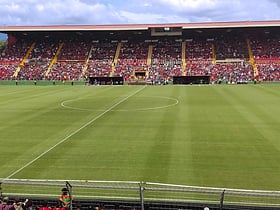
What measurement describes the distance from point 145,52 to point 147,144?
5903 centimetres

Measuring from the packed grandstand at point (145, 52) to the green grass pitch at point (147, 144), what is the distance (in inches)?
1463

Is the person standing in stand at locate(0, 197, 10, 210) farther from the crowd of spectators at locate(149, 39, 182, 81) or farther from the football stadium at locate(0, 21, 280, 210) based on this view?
the crowd of spectators at locate(149, 39, 182, 81)

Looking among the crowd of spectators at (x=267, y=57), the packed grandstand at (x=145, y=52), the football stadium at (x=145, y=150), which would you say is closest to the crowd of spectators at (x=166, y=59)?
the packed grandstand at (x=145, y=52)

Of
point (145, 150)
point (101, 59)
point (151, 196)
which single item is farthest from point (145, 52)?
point (151, 196)

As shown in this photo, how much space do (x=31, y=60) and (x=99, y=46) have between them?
48.2 feet

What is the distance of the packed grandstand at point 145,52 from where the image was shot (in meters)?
68.9

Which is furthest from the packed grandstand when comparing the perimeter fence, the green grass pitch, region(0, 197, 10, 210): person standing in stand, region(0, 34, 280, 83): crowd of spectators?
region(0, 197, 10, 210): person standing in stand

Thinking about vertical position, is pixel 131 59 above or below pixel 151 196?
above

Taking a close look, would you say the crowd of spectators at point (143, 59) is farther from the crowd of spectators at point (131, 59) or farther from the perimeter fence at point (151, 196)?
the perimeter fence at point (151, 196)

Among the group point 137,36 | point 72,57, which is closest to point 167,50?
point 137,36

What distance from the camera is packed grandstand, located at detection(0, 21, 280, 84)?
226 ft

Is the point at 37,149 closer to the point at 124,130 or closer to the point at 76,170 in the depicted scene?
the point at 76,170

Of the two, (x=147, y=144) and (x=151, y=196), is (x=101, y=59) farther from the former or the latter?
(x=151, y=196)

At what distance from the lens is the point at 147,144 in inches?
758
